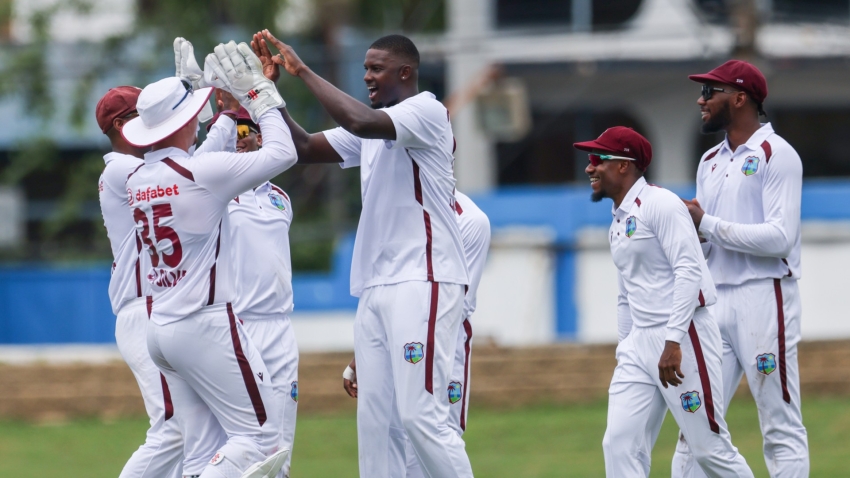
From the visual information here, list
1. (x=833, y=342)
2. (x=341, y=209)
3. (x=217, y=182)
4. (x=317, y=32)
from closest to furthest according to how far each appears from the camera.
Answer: (x=217, y=182) < (x=833, y=342) < (x=341, y=209) < (x=317, y=32)

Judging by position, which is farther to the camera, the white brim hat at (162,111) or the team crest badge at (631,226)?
the team crest badge at (631,226)

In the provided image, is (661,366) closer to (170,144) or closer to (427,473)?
(427,473)

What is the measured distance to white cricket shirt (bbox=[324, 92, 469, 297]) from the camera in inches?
263

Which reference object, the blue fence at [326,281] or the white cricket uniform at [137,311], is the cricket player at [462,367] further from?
the blue fence at [326,281]

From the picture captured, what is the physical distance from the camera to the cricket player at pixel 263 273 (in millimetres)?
7578

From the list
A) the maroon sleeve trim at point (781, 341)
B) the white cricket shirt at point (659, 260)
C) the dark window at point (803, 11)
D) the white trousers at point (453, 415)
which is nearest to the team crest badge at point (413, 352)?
the white trousers at point (453, 415)

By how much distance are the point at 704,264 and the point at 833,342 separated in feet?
25.6

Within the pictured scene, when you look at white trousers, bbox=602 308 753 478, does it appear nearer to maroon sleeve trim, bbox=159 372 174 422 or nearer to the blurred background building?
maroon sleeve trim, bbox=159 372 174 422

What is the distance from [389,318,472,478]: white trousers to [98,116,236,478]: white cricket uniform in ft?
4.30

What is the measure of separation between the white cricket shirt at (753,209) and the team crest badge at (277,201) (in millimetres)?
2656

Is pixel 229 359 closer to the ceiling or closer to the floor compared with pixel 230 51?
closer to the floor

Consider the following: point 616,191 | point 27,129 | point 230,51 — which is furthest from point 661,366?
point 27,129

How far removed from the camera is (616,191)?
23.7ft

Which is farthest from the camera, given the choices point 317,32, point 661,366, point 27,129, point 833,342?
point 27,129
